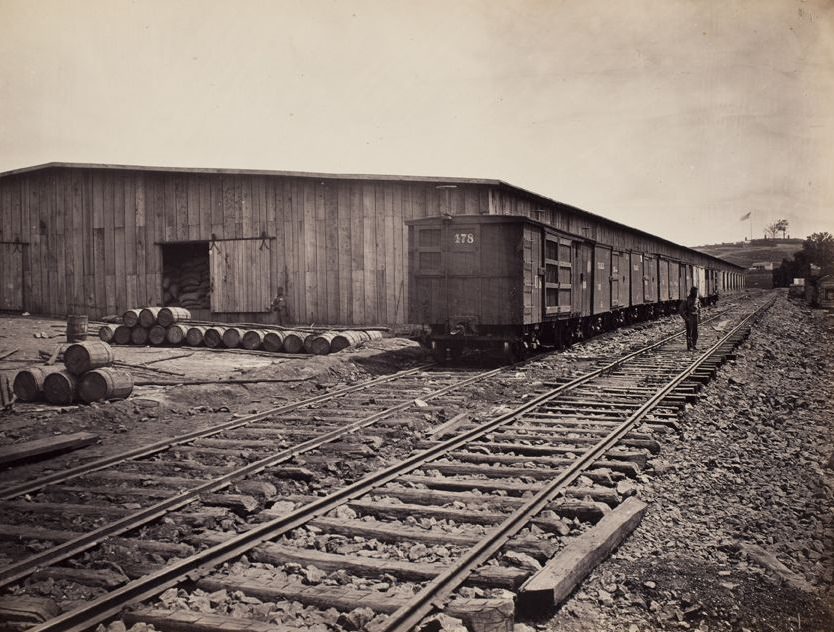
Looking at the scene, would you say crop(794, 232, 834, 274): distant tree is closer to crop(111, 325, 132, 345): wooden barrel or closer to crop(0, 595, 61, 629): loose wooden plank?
crop(111, 325, 132, 345): wooden barrel

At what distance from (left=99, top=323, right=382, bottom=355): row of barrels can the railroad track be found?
23.3 feet

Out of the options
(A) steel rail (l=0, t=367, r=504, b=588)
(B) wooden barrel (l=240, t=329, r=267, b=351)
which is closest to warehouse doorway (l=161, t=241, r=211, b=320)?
(B) wooden barrel (l=240, t=329, r=267, b=351)

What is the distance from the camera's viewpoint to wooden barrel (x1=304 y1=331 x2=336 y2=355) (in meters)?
15.6

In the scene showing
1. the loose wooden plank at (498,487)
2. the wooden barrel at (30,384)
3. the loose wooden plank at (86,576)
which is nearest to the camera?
the loose wooden plank at (86,576)

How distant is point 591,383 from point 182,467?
703cm

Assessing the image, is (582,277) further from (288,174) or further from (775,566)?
(775,566)

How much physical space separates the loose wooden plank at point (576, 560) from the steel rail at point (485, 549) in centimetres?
42

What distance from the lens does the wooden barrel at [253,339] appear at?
52.9 feet

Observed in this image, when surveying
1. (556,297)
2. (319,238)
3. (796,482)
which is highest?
(319,238)

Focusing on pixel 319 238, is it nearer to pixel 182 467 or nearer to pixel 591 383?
pixel 591 383

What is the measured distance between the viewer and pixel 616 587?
3893mm

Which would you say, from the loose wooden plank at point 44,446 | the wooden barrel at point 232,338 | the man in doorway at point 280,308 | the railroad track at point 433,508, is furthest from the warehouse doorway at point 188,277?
the loose wooden plank at point 44,446

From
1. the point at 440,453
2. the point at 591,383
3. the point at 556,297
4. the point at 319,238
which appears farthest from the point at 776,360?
the point at 319,238

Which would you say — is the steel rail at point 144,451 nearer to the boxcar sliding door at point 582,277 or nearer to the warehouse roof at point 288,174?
the boxcar sliding door at point 582,277
